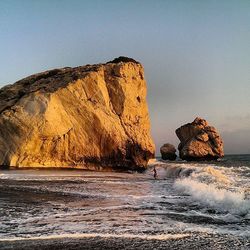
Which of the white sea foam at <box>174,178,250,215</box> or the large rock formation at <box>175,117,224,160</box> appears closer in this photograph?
the white sea foam at <box>174,178,250,215</box>

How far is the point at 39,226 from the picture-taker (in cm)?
979

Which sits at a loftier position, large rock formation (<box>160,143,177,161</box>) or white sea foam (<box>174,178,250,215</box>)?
large rock formation (<box>160,143,177,161</box>)

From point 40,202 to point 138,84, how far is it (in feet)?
137

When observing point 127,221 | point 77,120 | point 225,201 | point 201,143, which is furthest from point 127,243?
point 201,143

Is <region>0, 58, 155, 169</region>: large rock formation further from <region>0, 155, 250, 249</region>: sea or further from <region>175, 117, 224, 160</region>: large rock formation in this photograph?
<region>175, 117, 224, 160</region>: large rock formation

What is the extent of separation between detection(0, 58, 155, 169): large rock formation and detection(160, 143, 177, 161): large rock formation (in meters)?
43.2

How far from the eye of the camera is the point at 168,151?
97.0 m

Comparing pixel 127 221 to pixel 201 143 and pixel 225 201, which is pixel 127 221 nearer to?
pixel 225 201

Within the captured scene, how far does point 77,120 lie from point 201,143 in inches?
1743

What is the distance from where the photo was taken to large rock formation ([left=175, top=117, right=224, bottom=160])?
272ft

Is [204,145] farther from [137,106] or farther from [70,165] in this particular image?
[70,165]

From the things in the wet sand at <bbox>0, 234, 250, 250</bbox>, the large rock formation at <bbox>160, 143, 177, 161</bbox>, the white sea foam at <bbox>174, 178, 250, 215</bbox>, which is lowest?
the wet sand at <bbox>0, 234, 250, 250</bbox>

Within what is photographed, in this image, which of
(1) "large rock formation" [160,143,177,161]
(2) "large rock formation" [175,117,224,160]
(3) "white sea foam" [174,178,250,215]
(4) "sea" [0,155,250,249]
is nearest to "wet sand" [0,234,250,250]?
(4) "sea" [0,155,250,249]

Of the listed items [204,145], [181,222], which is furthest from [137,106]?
[181,222]
